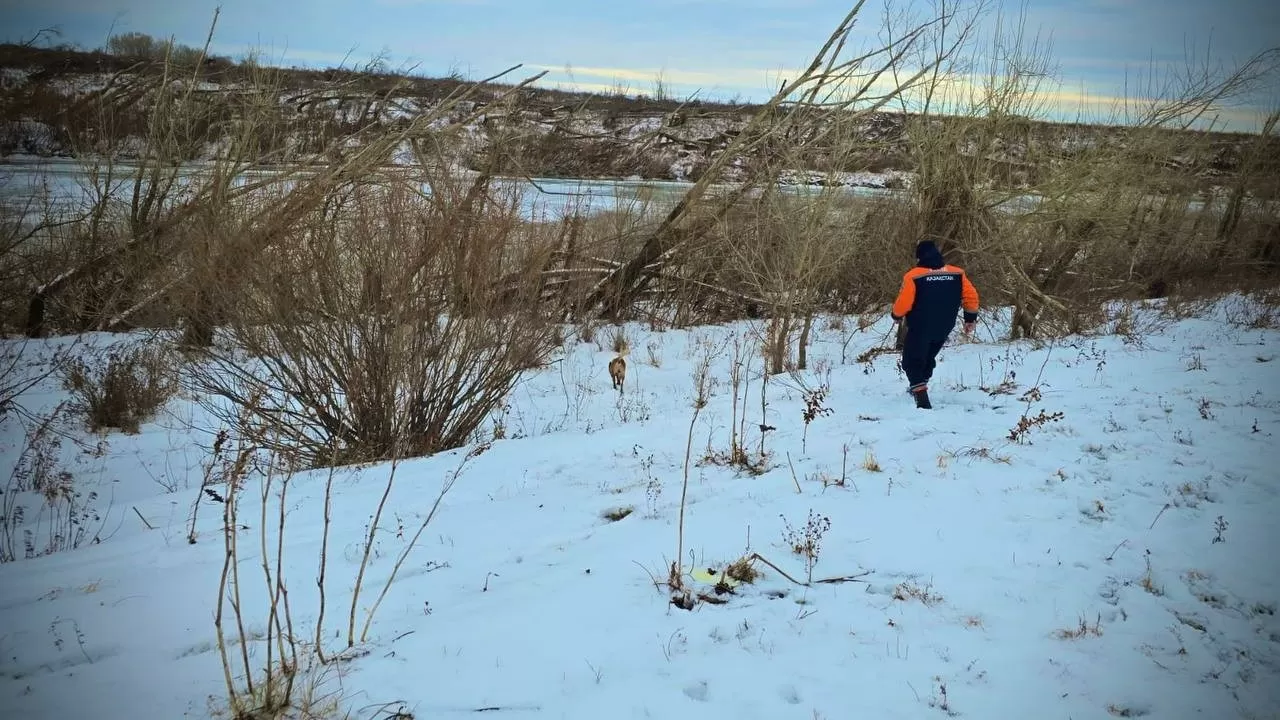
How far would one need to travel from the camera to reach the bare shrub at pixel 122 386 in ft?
24.9

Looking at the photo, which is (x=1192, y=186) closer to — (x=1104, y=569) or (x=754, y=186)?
(x=754, y=186)

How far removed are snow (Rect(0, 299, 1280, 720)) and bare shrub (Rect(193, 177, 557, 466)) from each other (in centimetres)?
53

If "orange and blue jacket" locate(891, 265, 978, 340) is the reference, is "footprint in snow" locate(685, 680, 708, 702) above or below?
below

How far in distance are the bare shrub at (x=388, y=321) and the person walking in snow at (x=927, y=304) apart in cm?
345

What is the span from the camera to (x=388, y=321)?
5.80m

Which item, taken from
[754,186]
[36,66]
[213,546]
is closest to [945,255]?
[754,186]

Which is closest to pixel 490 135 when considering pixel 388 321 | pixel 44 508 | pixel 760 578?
pixel 388 321

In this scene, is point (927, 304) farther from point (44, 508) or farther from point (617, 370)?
point (44, 508)

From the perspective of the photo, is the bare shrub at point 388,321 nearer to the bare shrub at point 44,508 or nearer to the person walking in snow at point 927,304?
the bare shrub at point 44,508

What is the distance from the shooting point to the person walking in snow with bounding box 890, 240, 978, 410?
6.58 m

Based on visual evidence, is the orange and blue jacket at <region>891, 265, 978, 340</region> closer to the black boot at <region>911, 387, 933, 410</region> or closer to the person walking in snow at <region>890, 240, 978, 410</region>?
the person walking in snow at <region>890, 240, 978, 410</region>

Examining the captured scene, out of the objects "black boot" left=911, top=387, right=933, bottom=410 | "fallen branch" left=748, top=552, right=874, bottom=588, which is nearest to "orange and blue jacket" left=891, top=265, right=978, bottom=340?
"black boot" left=911, top=387, right=933, bottom=410

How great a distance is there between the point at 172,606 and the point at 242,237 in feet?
10.9

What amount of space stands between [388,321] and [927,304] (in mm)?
4839
